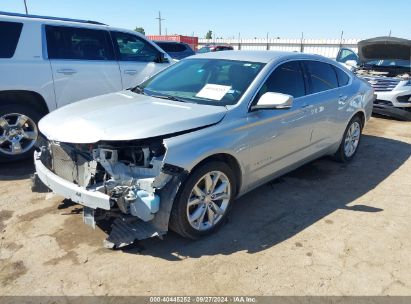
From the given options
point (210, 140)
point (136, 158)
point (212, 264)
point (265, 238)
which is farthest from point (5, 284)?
point (265, 238)

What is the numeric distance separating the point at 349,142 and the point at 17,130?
4.90m

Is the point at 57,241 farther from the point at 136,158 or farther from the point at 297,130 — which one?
the point at 297,130

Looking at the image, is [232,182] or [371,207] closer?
[232,182]

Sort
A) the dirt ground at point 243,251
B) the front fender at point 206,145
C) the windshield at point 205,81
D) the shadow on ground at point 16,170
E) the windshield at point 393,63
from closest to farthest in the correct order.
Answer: the dirt ground at point 243,251
the front fender at point 206,145
the windshield at point 205,81
the shadow on ground at point 16,170
the windshield at point 393,63

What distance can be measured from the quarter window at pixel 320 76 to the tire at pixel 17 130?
369cm

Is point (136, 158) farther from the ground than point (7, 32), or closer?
closer

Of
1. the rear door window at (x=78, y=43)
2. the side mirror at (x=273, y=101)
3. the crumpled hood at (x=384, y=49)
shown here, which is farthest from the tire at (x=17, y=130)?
the crumpled hood at (x=384, y=49)

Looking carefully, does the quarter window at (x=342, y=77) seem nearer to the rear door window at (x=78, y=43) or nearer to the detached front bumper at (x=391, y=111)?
Answer: the rear door window at (x=78, y=43)

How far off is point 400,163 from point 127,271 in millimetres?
4894

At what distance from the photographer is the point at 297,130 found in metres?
4.36

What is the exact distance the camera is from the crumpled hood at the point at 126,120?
10.2 feet

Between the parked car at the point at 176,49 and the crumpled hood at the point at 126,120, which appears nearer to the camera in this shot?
the crumpled hood at the point at 126,120

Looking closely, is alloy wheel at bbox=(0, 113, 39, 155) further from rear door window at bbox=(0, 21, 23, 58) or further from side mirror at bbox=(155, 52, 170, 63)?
side mirror at bbox=(155, 52, 170, 63)

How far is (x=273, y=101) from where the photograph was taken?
11.9 ft
